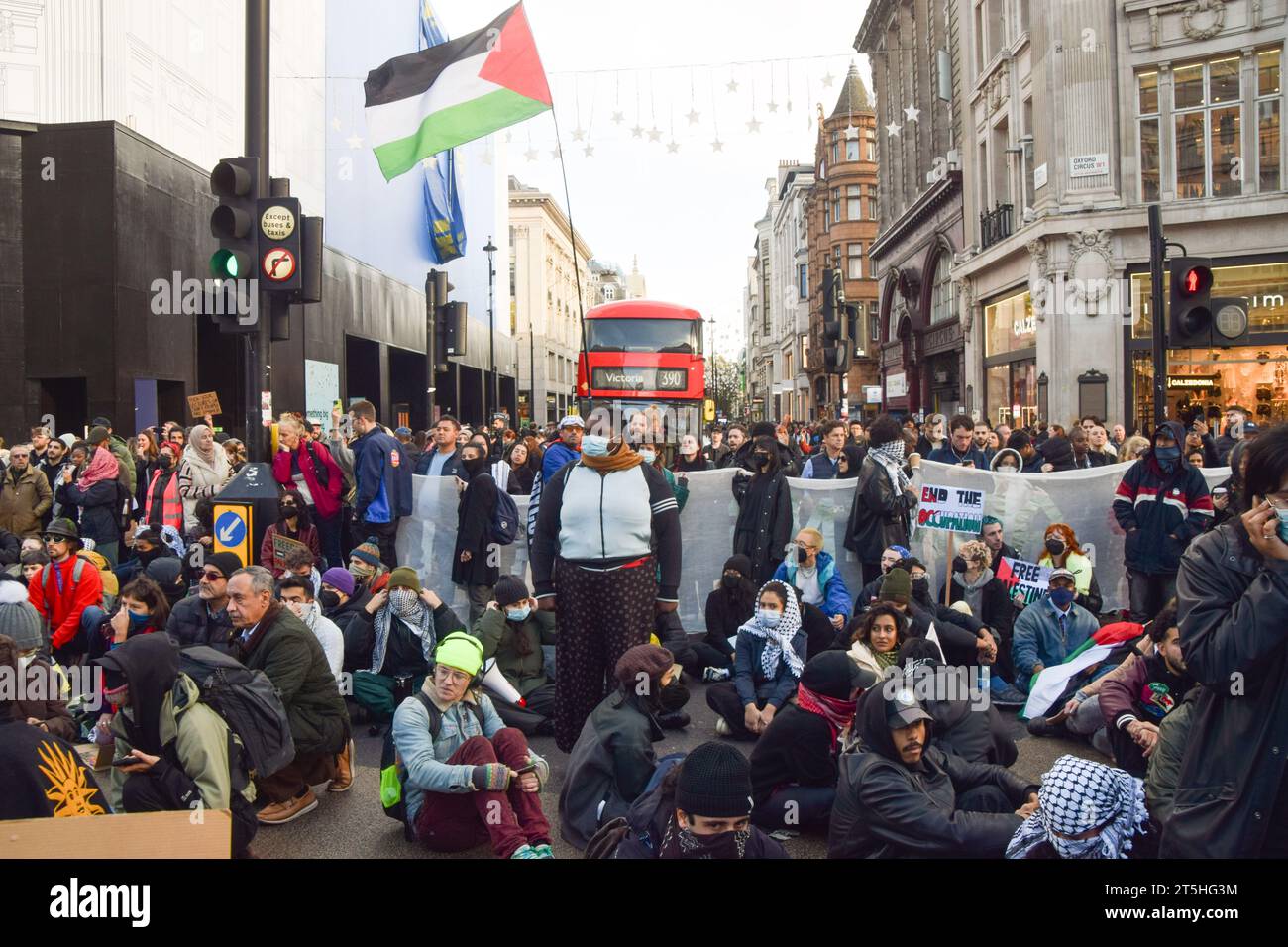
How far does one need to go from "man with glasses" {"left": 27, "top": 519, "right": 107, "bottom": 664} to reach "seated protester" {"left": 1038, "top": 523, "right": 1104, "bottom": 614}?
7.80 metres

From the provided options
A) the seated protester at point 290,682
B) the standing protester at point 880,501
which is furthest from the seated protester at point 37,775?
the standing protester at point 880,501

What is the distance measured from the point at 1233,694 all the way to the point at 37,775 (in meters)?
4.12

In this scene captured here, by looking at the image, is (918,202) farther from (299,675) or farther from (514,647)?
(299,675)

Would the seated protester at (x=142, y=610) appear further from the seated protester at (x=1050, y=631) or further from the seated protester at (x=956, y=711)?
the seated protester at (x=1050, y=631)

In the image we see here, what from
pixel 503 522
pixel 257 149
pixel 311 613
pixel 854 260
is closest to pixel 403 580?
pixel 311 613

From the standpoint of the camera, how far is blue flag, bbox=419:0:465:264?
34250 millimetres

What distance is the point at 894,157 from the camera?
138 feet

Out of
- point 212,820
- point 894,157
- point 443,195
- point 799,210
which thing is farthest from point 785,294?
point 212,820

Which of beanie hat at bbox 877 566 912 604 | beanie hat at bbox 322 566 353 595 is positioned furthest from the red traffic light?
beanie hat at bbox 322 566 353 595

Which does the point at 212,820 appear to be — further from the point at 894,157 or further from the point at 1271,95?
the point at 894,157

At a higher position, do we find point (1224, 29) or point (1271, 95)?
point (1224, 29)

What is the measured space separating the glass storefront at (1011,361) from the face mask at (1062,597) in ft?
51.6

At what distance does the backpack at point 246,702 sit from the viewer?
16.1 ft
